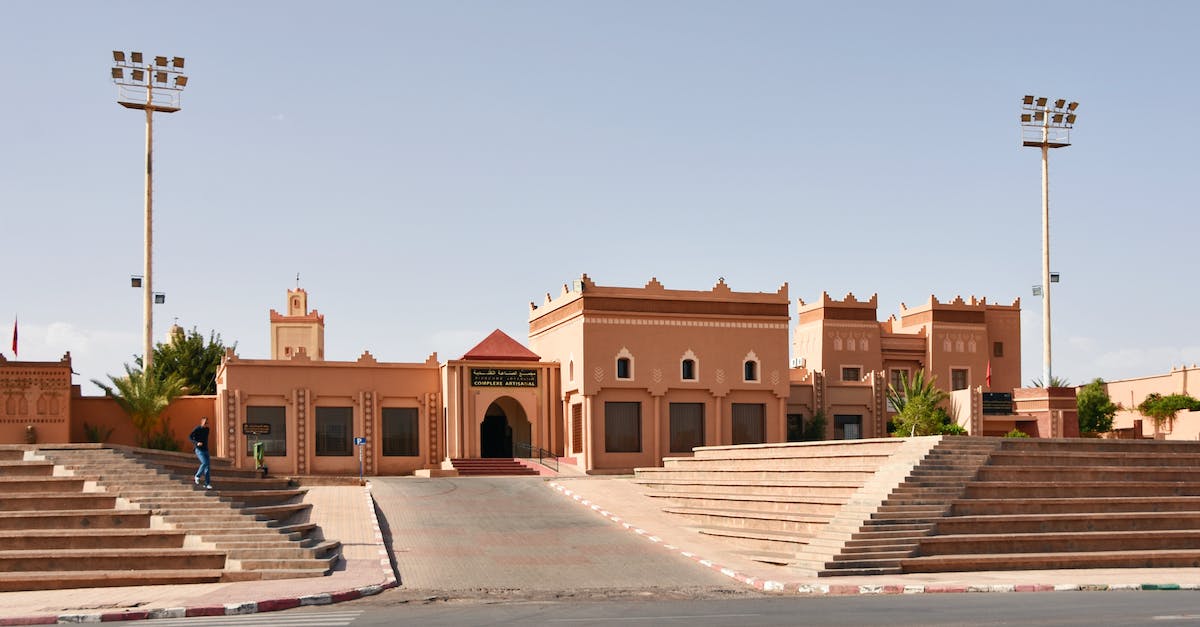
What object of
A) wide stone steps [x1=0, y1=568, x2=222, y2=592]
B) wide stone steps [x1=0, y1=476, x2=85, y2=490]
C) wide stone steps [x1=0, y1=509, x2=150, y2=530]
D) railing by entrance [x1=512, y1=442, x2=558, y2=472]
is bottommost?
wide stone steps [x1=0, y1=568, x2=222, y2=592]

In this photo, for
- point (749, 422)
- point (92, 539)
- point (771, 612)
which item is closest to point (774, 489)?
point (771, 612)

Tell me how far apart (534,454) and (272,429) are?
9.12 m

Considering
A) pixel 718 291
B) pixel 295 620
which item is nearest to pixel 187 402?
pixel 718 291

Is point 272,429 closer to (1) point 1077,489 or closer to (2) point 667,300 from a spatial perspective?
(2) point 667,300

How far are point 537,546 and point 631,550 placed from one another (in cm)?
202

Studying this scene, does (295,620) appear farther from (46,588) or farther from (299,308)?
(299,308)

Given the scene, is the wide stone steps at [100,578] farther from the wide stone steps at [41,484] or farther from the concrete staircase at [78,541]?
the wide stone steps at [41,484]

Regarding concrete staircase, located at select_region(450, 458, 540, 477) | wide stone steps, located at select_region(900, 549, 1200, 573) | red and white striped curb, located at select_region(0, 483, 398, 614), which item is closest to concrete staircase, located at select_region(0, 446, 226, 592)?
red and white striped curb, located at select_region(0, 483, 398, 614)

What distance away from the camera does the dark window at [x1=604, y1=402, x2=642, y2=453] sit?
42.2 metres

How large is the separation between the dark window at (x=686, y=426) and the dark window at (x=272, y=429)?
43.7ft

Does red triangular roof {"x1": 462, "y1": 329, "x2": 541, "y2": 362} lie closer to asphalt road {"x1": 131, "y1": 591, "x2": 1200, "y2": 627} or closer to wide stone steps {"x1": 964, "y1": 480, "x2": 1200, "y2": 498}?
wide stone steps {"x1": 964, "y1": 480, "x2": 1200, "y2": 498}

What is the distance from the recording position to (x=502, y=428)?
45.7m

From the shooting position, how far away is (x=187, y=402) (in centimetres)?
4256

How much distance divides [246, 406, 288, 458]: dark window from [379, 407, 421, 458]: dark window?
3342 mm
